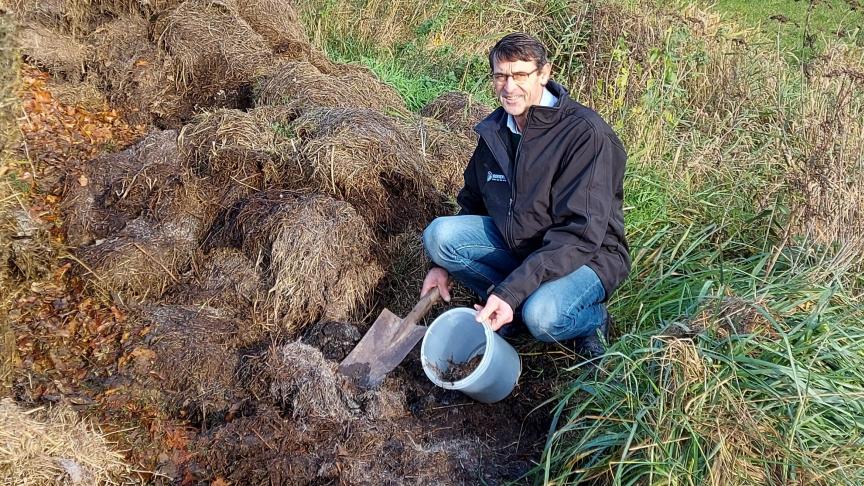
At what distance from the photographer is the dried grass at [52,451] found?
8.21 feet

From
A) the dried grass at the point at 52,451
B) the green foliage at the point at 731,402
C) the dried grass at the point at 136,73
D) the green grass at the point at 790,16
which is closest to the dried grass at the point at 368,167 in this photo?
the dried grass at the point at 136,73

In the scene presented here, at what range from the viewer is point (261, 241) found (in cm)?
371

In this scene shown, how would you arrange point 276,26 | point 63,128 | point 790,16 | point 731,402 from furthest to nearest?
1. point 790,16
2. point 276,26
3. point 63,128
4. point 731,402

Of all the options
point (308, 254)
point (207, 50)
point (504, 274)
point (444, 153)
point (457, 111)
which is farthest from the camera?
point (207, 50)

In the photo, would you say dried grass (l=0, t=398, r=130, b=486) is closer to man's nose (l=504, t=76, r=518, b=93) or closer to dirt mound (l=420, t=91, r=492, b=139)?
man's nose (l=504, t=76, r=518, b=93)

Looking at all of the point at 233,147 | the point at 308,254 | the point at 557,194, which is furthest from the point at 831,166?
the point at 233,147

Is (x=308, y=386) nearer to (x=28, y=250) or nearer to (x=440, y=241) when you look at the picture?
(x=440, y=241)

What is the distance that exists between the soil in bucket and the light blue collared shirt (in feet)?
→ 3.26

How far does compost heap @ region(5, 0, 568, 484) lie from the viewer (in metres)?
3.01

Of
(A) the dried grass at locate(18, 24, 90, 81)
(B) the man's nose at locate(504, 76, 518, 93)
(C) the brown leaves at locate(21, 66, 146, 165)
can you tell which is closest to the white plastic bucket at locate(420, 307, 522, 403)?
(B) the man's nose at locate(504, 76, 518, 93)

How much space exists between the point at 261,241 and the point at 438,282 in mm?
917

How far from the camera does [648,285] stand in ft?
12.0

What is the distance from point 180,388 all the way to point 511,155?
1737mm

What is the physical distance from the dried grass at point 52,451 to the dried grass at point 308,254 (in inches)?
39.0
